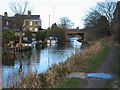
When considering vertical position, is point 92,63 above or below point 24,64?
above

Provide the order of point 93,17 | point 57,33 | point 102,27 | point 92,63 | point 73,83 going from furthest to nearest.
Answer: point 57,33
point 93,17
point 102,27
point 92,63
point 73,83

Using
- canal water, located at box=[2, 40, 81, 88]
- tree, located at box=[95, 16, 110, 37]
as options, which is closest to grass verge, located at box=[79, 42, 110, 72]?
canal water, located at box=[2, 40, 81, 88]

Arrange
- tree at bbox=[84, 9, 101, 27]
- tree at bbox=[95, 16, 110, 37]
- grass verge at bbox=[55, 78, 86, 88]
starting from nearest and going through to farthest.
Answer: grass verge at bbox=[55, 78, 86, 88] < tree at bbox=[95, 16, 110, 37] < tree at bbox=[84, 9, 101, 27]

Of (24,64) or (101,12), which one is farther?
(101,12)

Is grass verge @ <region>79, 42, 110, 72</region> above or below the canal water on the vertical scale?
above

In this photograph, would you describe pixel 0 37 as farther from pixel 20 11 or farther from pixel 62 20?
pixel 62 20

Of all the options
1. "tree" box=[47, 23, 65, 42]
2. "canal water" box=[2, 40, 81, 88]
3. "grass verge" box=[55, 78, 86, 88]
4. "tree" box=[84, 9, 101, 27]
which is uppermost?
"tree" box=[84, 9, 101, 27]

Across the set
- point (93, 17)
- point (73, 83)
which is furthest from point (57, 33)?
point (73, 83)

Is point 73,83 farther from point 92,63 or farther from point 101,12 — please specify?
point 101,12

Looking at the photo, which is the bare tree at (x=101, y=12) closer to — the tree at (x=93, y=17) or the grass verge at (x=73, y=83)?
the tree at (x=93, y=17)

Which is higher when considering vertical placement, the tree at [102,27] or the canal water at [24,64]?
the tree at [102,27]

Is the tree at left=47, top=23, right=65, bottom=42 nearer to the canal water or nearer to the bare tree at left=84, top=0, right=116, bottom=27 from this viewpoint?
the bare tree at left=84, top=0, right=116, bottom=27

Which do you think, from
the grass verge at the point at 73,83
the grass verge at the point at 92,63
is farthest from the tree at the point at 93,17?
the grass verge at the point at 73,83

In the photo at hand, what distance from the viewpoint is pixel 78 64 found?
48.4 ft
